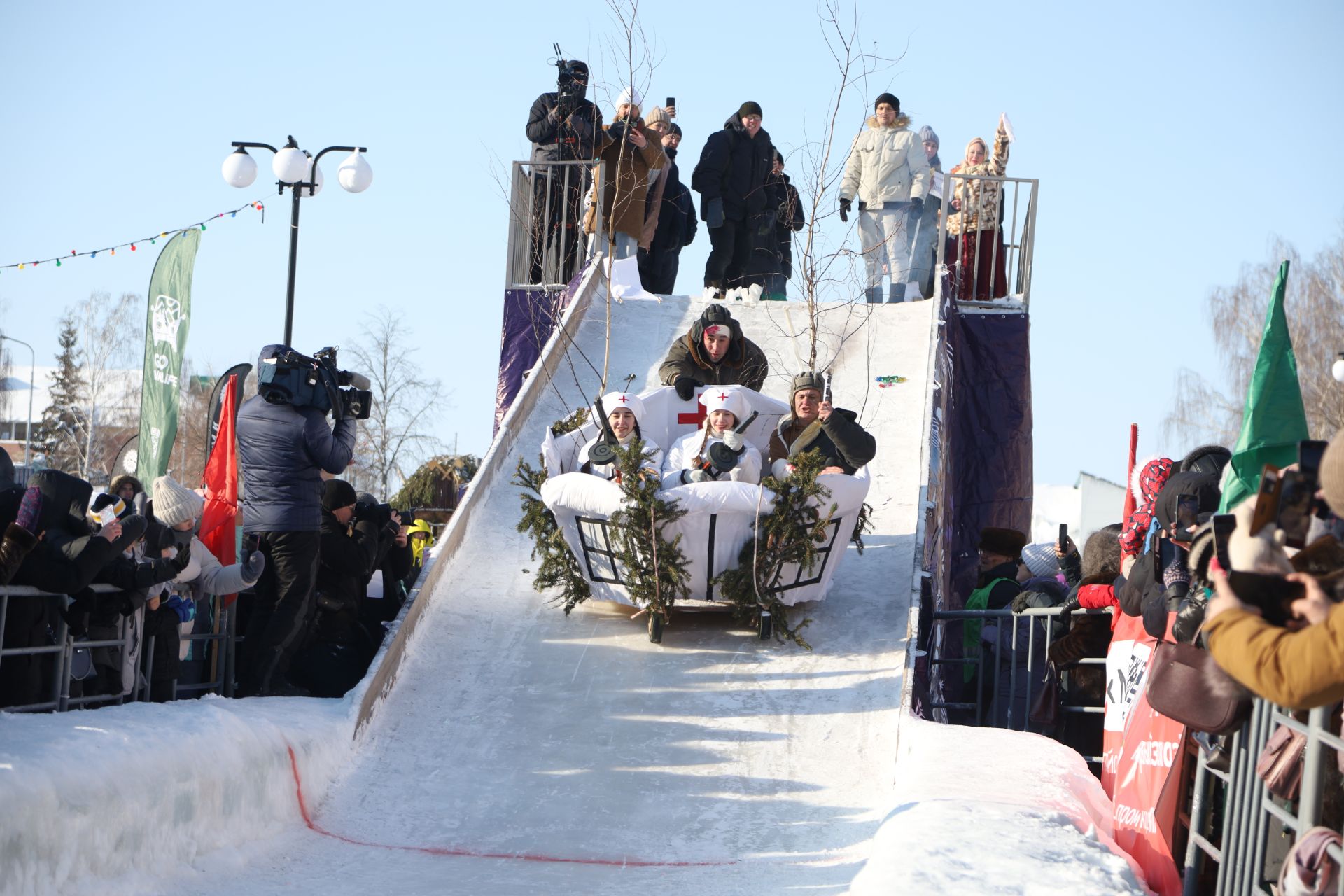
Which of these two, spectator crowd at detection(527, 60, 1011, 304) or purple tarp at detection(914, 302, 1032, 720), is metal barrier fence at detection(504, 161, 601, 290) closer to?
spectator crowd at detection(527, 60, 1011, 304)

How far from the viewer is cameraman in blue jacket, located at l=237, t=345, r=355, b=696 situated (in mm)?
6734

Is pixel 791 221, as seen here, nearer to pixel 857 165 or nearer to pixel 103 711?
pixel 857 165

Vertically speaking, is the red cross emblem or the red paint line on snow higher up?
the red cross emblem

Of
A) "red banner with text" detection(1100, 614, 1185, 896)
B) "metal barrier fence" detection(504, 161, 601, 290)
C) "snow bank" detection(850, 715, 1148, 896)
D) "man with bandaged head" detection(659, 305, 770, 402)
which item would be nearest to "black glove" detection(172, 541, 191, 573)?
"snow bank" detection(850, 715, 1148, 896)

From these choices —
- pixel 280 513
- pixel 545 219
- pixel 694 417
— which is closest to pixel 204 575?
pixel 280 513

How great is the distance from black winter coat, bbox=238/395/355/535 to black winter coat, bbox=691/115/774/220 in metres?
6.73

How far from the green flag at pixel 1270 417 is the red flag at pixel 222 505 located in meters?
4.63

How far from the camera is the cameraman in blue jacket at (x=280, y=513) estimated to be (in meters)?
6.73

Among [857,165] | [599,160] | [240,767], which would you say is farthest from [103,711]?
[857,165]

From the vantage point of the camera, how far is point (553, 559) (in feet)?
25.9

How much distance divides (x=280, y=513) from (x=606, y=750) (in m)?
1.93

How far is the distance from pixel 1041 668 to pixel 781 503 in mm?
1555

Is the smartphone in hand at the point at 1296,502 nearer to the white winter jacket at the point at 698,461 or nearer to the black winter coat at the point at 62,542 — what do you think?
the black winter coat at the point at 62,542

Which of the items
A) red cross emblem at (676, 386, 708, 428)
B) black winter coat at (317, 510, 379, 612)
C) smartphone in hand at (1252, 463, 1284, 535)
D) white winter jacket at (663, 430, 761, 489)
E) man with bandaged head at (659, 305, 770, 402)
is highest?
man with bandaged head at (659, 305, 770, 402)
